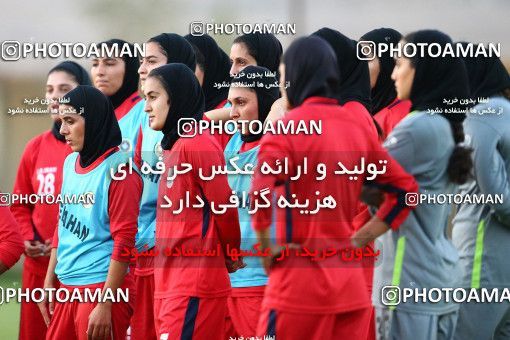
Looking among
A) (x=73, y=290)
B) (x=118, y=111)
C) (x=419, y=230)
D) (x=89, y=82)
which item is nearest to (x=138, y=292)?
(x=73, y=290)

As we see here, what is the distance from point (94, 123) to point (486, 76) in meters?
1.82

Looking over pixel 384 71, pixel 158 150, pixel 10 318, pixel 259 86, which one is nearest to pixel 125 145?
pixel 158 150

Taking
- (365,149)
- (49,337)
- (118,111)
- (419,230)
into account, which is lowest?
(49,337)

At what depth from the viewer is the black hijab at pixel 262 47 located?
251 inches

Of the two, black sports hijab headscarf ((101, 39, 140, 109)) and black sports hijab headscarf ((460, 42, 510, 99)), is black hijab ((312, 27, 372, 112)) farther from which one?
black sports hijab headscarf ((101, 39, 140, 109))

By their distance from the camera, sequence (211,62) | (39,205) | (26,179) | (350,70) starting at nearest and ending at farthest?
(350,70) < (39,205) < (26,179) < (211,62)

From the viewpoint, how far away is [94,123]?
549 cm

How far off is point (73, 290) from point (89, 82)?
Result: 1.90 metres

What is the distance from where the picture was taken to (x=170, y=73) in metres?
5.37

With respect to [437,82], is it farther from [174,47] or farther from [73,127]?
[174,47]

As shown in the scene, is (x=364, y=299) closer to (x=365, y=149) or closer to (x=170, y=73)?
(x=365, y=149)

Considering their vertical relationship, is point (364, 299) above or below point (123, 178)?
below

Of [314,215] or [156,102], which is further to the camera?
[156,102]


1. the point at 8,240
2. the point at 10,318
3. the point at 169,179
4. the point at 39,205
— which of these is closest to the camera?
the point at 8,240
